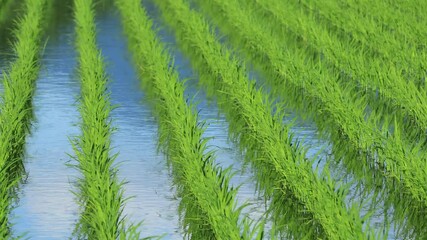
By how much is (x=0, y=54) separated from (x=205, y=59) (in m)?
1.72

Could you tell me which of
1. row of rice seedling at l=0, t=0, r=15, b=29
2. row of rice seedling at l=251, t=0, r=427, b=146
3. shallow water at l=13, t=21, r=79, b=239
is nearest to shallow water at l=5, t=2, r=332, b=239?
shallow water at l=13, t=21, r=79, b=239

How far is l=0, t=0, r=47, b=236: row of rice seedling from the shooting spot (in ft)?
18.3

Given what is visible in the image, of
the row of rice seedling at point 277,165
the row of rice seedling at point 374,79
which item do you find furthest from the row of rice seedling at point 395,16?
the row of rice seedling at point 277,165

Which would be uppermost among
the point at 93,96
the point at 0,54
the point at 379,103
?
the point at 379,103

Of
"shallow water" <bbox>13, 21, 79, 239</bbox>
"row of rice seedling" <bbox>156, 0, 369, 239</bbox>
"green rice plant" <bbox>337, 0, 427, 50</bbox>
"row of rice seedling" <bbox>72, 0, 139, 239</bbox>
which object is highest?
"green rice plant" <bbox>337, 0, 427, 50</bbox>

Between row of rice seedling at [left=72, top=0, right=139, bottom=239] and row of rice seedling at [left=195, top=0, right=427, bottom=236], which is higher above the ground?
row of rice seedling at [left=195, top=0, right=427, bottom=236]

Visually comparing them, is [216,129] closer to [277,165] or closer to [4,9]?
[277,165]

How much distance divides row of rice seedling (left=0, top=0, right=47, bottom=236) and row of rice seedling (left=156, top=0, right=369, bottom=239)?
122cm

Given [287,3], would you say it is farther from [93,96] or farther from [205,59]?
[93,96]

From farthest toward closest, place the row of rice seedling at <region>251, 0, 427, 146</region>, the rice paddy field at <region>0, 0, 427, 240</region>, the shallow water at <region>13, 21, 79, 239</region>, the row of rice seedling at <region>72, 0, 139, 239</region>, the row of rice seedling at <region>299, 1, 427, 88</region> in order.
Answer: the row of rice seedling at <region>299, 1, 427, 88</region> < the row of rice seedling at <region>251, 0, 427, 146</region> < the shallow water at <region>13, 21, 79, 239</region> < the rice paddy field at <region>0, 0, 427, 240</region> < the row of rice seedling at <region>72, 0, 139, 239</region>

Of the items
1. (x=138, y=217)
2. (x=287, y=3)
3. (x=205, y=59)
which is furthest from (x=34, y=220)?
(x=287, y=3)

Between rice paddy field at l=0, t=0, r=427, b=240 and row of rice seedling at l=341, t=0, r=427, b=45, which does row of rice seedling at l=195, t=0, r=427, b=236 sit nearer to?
rice paddy field at l=0, t=0, r=427, b=240

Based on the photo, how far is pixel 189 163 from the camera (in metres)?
5.87

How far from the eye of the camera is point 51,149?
270 inches
